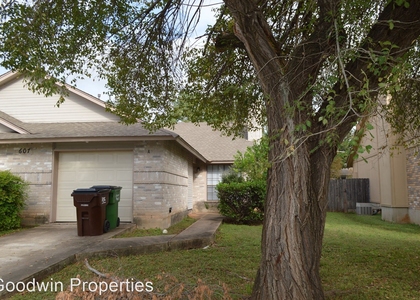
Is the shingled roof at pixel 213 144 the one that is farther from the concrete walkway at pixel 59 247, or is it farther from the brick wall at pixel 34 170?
the concrete walkway at pixel 59 247

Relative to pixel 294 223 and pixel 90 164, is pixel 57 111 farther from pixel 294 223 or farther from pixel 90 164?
pixel 294 223

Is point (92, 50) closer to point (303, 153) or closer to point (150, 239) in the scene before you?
point (150, 239)

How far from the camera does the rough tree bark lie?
3658 millimetres

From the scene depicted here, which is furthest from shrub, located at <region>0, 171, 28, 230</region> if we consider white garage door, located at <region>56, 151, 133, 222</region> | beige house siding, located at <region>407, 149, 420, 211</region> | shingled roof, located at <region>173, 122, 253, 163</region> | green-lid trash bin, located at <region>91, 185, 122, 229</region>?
beige house siding, located at <region>407, 149, 420, 211</region>

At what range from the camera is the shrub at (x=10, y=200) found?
30.7 feet

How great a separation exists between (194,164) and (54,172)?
7.81 meters

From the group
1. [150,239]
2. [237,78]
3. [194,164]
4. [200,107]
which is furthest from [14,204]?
[194,164]

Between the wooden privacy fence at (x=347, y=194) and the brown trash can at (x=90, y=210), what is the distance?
13.3 m

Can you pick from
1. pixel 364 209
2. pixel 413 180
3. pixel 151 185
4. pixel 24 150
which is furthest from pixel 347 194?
pixel 24 150

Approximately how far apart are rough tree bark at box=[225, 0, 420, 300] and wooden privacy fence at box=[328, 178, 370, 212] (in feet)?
49.6

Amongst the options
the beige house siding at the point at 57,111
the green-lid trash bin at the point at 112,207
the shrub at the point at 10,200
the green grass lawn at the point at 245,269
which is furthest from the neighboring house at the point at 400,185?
the shrub at the point at 10,200

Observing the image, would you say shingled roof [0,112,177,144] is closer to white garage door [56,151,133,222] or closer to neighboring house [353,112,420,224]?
white garage door [56,151,133,222]

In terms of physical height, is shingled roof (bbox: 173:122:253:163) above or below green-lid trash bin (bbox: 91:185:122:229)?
above

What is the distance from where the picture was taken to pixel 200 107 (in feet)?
26.3
